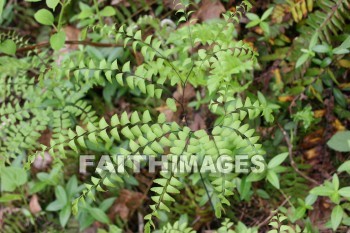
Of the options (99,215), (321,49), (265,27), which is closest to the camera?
(321,49)

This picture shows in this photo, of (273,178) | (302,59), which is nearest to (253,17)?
(302,59)

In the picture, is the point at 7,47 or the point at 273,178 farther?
the point at 273,178

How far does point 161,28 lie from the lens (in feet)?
9.32

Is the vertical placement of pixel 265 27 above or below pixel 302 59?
above

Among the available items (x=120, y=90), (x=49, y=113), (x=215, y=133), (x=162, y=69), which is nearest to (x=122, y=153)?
(x=215, y=133)

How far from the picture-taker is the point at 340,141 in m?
2.27

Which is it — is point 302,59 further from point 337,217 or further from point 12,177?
point 12,177

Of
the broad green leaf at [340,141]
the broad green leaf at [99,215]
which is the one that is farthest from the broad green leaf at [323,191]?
the broad green leaf at [99,215]

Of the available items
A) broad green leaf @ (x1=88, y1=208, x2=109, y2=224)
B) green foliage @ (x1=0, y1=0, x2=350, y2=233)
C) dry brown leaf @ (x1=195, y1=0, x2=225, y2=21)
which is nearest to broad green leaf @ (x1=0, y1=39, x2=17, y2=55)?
green foliage @ (x1=0, y1=0, x2=350, y2=233)

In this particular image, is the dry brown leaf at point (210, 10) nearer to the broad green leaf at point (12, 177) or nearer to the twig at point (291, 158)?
the twig at point (291, 158)

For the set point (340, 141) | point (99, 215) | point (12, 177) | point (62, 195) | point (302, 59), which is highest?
point (302, 59)

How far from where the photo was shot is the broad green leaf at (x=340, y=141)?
225 centimetres

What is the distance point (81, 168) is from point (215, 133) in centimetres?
128

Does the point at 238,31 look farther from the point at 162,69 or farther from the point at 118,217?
the point at 118,217
